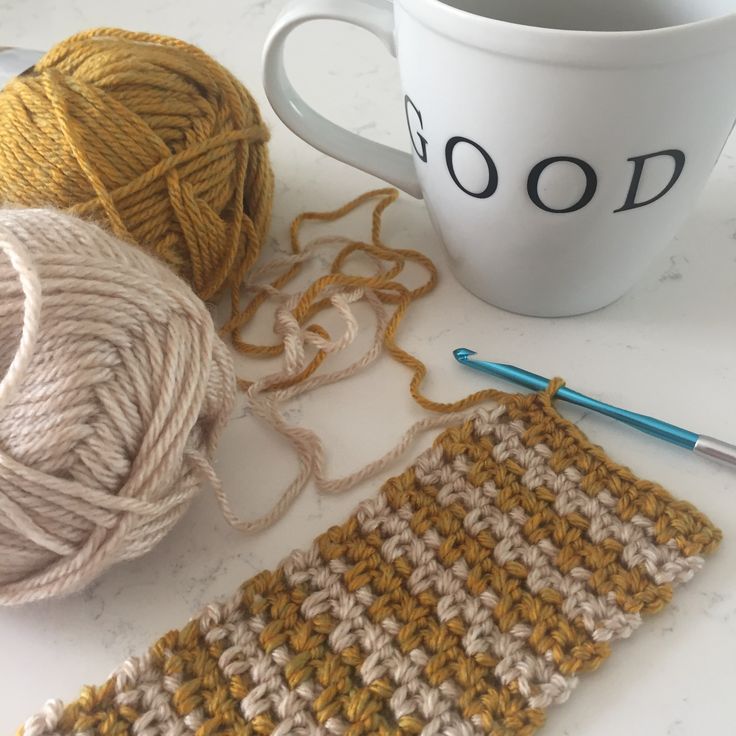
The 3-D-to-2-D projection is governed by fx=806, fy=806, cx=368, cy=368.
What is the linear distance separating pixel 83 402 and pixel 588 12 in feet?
1.37

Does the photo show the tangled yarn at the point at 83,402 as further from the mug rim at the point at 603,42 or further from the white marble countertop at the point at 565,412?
the mug rim at the point at 603,42

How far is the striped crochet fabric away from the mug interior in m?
0.28

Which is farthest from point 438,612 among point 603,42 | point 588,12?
point 588,12

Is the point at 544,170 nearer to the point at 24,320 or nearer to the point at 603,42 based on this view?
the point at 603,42

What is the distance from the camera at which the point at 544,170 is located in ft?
1.47

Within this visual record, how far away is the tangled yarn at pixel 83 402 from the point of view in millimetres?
A: 387

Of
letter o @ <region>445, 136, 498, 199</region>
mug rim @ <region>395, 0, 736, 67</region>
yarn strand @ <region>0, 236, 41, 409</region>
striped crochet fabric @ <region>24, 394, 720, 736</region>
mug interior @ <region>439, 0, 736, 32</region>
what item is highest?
mug rim @ <region>395, 0, 736, 67</region>

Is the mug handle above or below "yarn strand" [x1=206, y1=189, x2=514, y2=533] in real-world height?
above

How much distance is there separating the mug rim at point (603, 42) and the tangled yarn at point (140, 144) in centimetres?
20

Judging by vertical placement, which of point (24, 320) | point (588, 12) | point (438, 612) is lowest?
point (438, 612)

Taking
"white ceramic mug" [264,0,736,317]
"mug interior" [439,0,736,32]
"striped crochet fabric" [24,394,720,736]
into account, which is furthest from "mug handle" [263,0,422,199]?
"striped crochet fabric" [24,394,720,736]

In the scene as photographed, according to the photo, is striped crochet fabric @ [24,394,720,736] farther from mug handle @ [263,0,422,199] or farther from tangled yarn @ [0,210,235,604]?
mug handle @ [263,0,422,199]

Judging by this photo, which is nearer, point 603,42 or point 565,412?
point 603,42

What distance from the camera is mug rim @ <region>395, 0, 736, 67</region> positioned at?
15.2 inches
